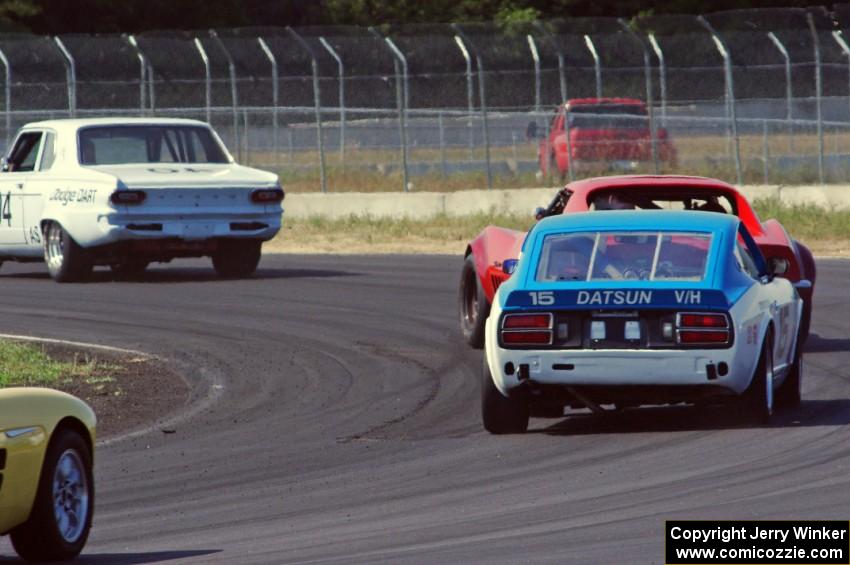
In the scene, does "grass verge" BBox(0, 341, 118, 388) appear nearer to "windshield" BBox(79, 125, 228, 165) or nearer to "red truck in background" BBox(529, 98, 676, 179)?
"windshield" BBox(79, 125, 228, 165)

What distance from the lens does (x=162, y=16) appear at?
60.0 metres

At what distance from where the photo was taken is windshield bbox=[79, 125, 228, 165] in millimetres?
21719

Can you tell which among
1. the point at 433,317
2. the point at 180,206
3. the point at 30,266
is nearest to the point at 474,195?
the point at 30,266

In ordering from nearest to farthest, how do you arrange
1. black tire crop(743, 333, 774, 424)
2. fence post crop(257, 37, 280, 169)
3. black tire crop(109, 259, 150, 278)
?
black tire crop(743, 333, 774, 424) → black tire crop(109, 259, 150, 278) → fence post crop(257, 37, 280, 169)

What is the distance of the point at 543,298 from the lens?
A: 11.2 metres

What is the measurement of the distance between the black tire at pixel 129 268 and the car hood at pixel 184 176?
136 cm

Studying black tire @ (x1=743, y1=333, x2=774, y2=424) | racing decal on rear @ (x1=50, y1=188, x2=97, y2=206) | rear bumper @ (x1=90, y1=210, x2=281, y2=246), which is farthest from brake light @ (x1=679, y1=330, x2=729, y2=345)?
racing decal on rear @ (x1=50, y1=188, x2=97, y2=206)

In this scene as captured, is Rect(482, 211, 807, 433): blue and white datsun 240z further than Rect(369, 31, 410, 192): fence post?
No

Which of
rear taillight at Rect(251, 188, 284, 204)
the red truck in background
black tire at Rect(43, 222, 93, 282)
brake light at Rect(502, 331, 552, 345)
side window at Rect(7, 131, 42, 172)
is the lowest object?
the red truck in background

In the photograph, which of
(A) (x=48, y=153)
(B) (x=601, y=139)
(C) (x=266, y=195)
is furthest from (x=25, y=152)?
(B) (x=601, y=139)

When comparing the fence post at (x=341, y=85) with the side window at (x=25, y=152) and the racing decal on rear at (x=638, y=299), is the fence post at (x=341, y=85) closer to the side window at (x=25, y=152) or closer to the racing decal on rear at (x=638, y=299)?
the side window at (x=25, y=152)

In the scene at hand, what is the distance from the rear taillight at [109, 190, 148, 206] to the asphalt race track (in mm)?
2929

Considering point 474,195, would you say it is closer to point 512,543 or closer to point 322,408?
point 322,408

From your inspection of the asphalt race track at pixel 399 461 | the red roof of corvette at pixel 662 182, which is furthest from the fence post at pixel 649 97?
the red roof of corvette at pixel 662 182
